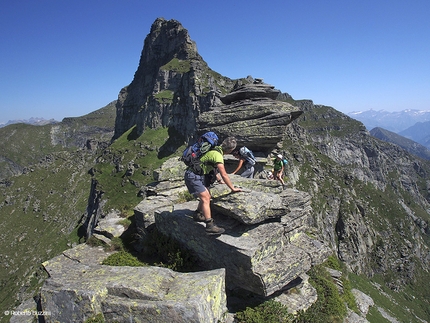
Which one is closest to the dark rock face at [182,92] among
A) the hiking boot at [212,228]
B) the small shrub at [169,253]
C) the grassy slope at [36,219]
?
the grassy slope at [36,219]

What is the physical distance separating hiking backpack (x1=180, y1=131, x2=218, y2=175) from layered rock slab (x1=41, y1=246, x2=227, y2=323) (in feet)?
14.2

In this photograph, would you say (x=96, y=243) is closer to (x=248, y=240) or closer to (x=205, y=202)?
(x=205, y=202)

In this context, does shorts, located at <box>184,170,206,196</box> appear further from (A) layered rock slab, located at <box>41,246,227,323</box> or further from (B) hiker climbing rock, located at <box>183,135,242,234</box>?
(A) layered rock slab, located at <box>41,246,227,323</box>

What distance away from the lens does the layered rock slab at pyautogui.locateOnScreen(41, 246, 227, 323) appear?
7539 mm

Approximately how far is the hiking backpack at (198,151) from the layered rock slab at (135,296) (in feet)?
14.2

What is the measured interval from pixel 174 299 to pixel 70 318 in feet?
11.2

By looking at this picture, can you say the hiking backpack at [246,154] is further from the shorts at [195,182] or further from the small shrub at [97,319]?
the small shrub at [97,319]

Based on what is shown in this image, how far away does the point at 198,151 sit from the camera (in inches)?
417

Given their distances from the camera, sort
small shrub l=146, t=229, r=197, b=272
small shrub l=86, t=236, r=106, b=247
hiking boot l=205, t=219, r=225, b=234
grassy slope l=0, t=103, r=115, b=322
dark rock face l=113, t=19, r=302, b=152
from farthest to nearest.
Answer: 1. grassy slope l=0, t=103, r=115, b=322
2. dark rock face l=113, t=19, r=302, b=152
3. small shrub l=86, t=236, r=106, b=247
4. small shrub l=146, t=229, r=197, b=272
5. hiking boot l=205, t=219, r=225, b=234

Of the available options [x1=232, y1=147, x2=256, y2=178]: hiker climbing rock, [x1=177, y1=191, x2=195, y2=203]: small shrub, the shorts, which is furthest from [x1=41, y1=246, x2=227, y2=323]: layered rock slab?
[x1=232, y1=147, x2=256, y2=178]: hiker climbing rock

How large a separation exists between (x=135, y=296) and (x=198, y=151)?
19.4 ft

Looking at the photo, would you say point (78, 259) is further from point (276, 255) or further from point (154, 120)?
point (154, 120)

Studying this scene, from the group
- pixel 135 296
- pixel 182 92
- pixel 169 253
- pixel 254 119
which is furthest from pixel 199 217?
pixel 182 92

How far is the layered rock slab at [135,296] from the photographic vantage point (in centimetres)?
754
